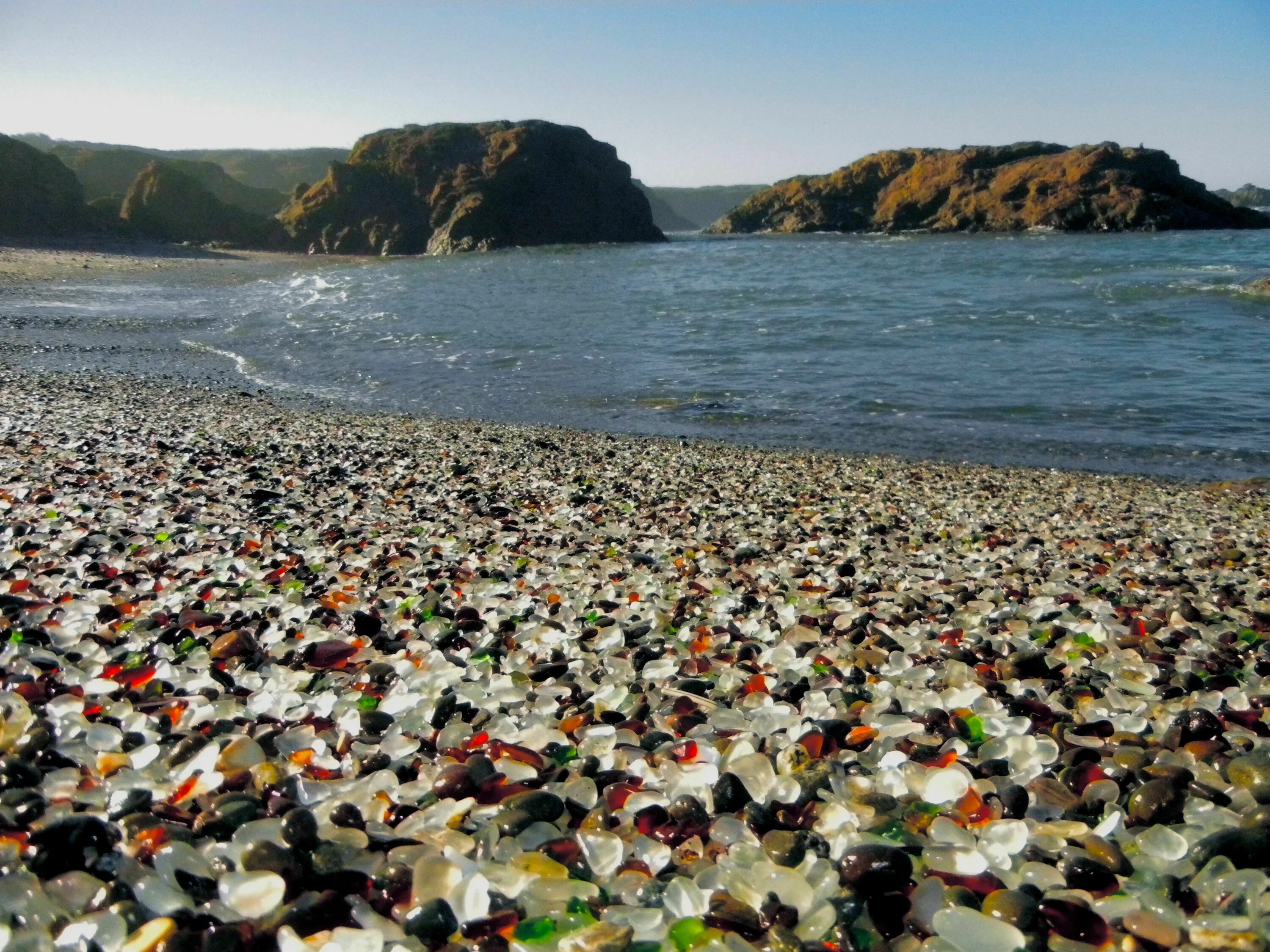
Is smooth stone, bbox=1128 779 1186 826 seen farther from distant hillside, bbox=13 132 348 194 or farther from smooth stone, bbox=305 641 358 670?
distant hillside, bbox=13 132 348 194

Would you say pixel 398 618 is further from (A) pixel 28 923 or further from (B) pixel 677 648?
(A) pixel 28 923

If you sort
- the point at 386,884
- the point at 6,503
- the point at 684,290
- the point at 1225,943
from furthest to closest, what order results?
the point at 684,290 < the point at 6,503 < the point at 386,884 < the point at 1225,943

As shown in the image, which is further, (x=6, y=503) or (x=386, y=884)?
(x=6, y=503)

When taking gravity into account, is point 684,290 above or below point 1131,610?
above

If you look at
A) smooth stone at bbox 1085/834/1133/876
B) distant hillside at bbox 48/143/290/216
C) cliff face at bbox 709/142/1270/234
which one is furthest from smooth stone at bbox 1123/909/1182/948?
distant hillside at bbox 48/143/290/216

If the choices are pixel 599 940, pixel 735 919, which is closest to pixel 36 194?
pixel 599 940

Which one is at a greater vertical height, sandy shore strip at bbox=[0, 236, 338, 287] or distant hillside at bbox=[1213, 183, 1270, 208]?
distant hillside at bbox=[1213, 183, 1270, 208]

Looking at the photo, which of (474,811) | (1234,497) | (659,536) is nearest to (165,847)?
(474,811)
